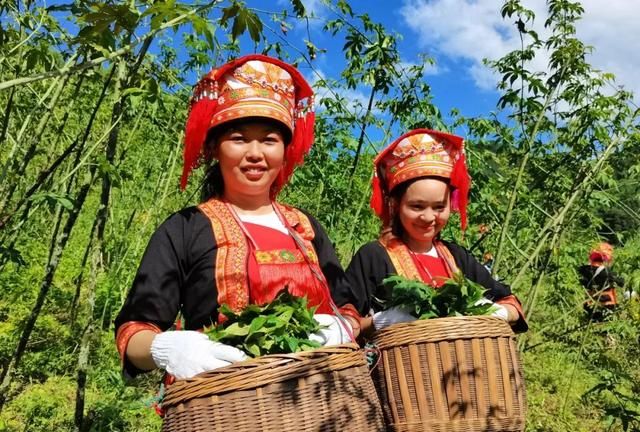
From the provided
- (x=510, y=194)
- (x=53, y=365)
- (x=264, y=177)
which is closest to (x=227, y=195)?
(x=264, y=177)

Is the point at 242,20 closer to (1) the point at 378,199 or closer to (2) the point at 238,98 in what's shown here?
(2) the point at 238,98

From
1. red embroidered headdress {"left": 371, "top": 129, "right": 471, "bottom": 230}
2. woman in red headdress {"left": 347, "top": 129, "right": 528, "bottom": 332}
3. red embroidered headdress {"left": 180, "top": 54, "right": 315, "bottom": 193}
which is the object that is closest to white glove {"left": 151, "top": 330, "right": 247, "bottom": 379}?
red embroidered headdress {"left": 180, "top": 54, "right": 315, "bottom": 193}

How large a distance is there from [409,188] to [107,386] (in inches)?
102

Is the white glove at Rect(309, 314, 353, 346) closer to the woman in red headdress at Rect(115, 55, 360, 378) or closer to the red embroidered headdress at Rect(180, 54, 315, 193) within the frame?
the woman in red headdress at Rect(115, 55, 360, 378)

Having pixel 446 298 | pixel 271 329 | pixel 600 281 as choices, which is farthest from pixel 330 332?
pixel 600 281

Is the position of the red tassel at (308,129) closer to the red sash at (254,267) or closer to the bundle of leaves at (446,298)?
the red sash at (254,267)

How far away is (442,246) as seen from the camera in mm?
2832

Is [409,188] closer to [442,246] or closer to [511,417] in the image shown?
[442,246]

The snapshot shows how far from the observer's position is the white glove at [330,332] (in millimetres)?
1561

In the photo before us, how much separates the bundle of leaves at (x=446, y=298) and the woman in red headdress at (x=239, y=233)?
218 millimetres

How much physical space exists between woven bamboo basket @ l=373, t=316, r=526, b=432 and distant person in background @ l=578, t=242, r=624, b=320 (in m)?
1.86

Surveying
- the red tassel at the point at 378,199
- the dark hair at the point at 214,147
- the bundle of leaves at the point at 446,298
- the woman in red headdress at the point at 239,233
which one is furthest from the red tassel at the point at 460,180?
the dark hair at the point at 214,147

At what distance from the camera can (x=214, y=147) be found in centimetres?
200

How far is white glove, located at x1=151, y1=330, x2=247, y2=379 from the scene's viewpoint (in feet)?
4.51
